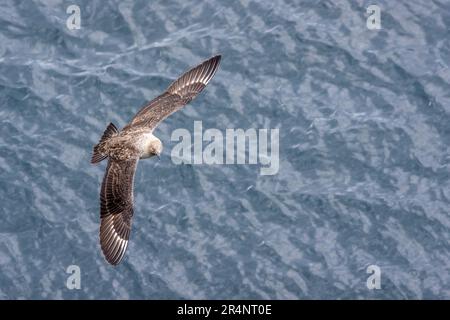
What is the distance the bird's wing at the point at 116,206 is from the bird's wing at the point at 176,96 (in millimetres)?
1205

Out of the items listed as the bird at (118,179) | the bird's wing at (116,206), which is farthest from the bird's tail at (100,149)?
the bird's wing at (116,206)

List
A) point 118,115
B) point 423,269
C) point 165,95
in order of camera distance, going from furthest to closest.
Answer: point 118,115, point 423,269, point 165,95

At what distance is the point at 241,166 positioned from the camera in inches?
1061

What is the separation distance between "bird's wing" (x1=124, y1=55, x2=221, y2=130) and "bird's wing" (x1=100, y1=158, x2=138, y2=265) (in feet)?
3.95

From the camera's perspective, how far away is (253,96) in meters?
27.8

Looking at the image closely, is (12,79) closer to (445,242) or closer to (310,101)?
(310,101)

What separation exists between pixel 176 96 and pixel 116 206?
9.57 ft

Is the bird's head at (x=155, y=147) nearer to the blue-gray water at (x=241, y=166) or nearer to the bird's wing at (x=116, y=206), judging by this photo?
the bird's wing at (x=116, y=206)

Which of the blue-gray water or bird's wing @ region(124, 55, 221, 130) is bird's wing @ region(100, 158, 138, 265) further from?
the blue-gray water

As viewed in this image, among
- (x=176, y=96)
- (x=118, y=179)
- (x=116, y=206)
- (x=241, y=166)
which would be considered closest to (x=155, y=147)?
(x=118, y=179)

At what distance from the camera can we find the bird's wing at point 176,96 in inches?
903

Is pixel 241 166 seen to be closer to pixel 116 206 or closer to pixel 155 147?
pixel 155 147

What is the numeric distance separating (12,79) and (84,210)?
377 centimetres

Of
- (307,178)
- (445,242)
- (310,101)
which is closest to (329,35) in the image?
(310,101)
